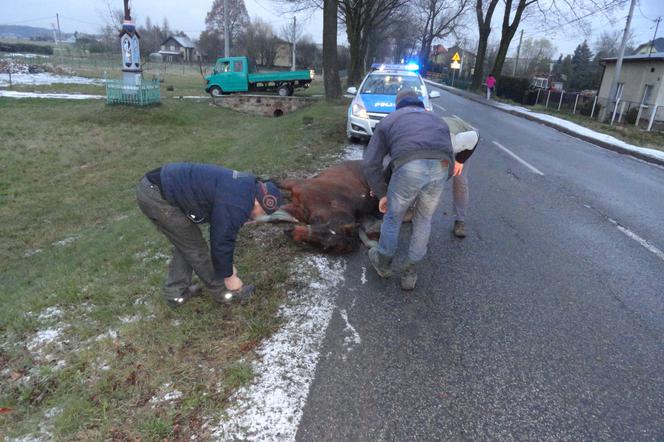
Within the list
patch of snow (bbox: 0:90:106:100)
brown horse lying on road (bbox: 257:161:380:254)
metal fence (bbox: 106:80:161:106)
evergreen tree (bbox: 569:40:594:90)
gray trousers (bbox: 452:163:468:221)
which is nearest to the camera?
brown horse lying on road (bbox: 257:161:380:254)

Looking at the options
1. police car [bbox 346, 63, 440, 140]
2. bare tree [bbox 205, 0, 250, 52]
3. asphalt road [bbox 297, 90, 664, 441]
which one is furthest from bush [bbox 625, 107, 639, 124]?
bare tree [bbox 205, 0, 250, 52]

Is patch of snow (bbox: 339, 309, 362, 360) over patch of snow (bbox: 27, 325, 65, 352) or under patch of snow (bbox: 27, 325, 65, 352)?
over

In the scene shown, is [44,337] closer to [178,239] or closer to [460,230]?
[178,239]

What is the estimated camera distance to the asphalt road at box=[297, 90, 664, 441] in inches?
96.8

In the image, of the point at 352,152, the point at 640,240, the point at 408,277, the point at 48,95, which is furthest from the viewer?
the point at 48,95

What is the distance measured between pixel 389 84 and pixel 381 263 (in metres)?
7.48

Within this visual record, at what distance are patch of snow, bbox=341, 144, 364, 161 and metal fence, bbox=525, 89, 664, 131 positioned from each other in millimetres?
13823

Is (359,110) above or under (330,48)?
under

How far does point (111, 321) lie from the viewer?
129 inches

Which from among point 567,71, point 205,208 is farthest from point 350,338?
point 567,71

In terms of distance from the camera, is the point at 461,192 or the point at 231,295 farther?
the point at 461,192

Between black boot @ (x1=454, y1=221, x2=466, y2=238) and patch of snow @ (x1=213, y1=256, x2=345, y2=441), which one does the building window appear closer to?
black boot @ (x1=454, y1=221, x2=466, y2=238)

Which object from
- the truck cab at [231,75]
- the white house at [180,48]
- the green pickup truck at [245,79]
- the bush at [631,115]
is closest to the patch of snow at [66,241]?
the green pickup truck at [245,79]

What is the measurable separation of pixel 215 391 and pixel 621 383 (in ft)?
8.50
